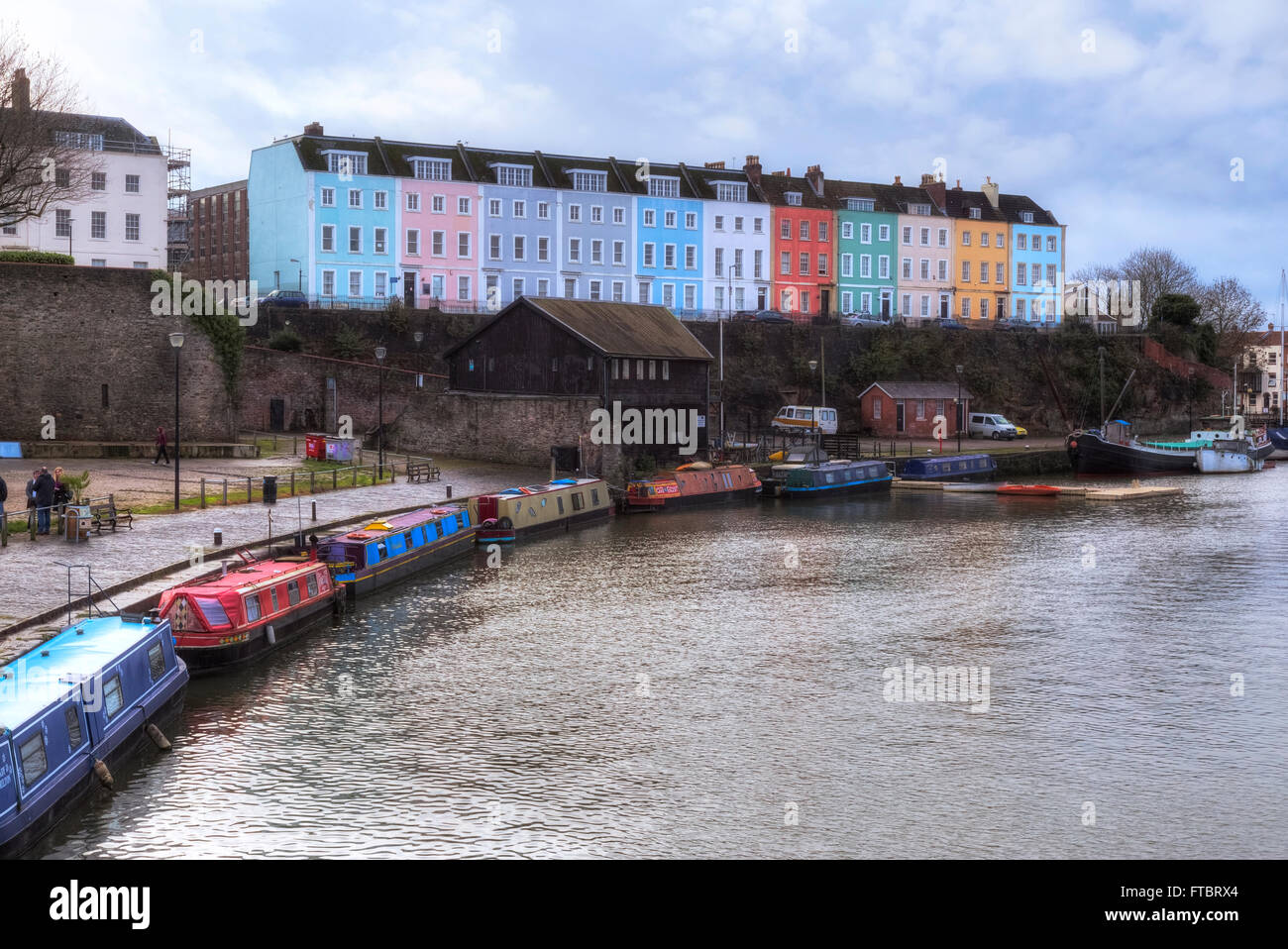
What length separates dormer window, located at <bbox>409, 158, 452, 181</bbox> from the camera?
215 ft

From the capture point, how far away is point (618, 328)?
169 ft

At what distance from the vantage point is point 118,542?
27031 millimetres

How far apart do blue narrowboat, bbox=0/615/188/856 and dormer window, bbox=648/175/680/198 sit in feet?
186

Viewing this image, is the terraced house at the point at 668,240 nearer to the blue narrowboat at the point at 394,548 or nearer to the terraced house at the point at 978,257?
the terraced house at the point at 978,257

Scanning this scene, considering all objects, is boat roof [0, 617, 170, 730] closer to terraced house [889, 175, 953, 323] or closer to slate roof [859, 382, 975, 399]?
slate roof [859, 382, 975, 399]

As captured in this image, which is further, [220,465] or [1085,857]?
[220,465]

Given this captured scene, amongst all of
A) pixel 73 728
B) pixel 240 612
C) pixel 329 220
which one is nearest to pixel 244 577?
pixel 240 612

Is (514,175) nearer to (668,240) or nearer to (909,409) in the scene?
(668,240)

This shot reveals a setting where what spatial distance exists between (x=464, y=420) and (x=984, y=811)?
3688 centimetres

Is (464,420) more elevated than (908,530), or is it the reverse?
(464,420)

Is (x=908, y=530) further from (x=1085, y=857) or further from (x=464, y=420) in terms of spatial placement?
(x=1085, y=857)

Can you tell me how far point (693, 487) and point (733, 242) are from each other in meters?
31.3
